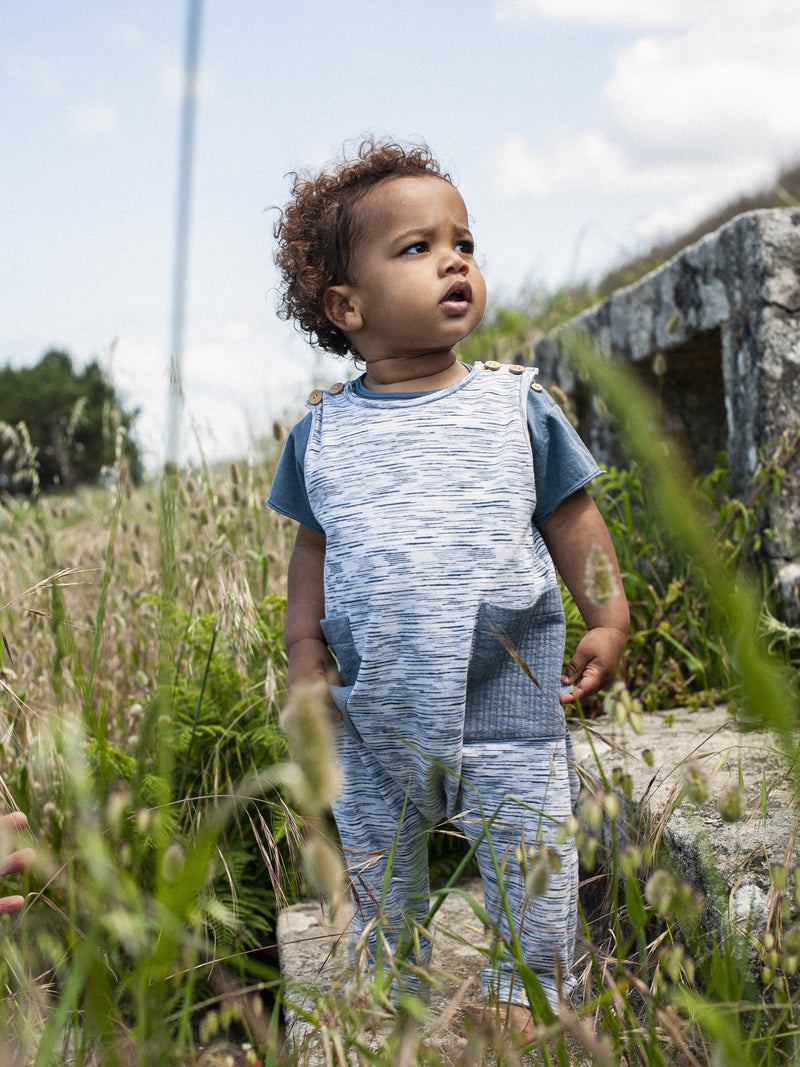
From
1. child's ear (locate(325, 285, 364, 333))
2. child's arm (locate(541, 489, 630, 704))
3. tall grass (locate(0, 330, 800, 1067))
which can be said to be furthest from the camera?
child's ear (locate(325, 285, 364, 333))

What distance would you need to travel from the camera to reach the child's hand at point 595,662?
1.66 meters

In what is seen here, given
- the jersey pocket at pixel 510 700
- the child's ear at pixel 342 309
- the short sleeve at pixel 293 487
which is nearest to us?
A: the jersey pocket at pixel 510 700

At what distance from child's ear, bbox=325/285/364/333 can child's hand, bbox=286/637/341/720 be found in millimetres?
649

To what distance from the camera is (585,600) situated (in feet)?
5.71

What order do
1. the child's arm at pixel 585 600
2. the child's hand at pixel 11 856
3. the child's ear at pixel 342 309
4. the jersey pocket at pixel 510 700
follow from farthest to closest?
the child's ear at pixel 342 309, the jersey pocket at pixel 510 700, the child's arm at pixel 585 600, the child's hand at pixel 11 856

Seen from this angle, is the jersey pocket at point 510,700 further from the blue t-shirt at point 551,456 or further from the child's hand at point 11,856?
the child's hand at point 11,856

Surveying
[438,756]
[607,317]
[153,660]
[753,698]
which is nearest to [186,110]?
[753,698]

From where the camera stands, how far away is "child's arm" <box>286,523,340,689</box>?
75.4 inches

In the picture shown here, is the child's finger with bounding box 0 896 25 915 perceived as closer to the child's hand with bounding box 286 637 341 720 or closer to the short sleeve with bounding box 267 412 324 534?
the child's hand with bounding box 286 637 341 720

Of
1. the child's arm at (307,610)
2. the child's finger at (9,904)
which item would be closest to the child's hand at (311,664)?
Answer: the child's arm at (307,610)

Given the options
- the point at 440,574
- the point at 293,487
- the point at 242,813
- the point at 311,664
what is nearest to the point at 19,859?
the point at 311,664

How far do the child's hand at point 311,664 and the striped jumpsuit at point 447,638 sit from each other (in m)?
0.04

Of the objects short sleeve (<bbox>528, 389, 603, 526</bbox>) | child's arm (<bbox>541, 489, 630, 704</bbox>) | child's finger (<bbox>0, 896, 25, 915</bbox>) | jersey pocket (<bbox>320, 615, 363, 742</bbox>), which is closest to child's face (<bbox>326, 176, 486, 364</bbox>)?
short sleeve (<bbox>528, 389, 603, 526</bbox>)

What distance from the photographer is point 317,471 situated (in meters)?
1.89
